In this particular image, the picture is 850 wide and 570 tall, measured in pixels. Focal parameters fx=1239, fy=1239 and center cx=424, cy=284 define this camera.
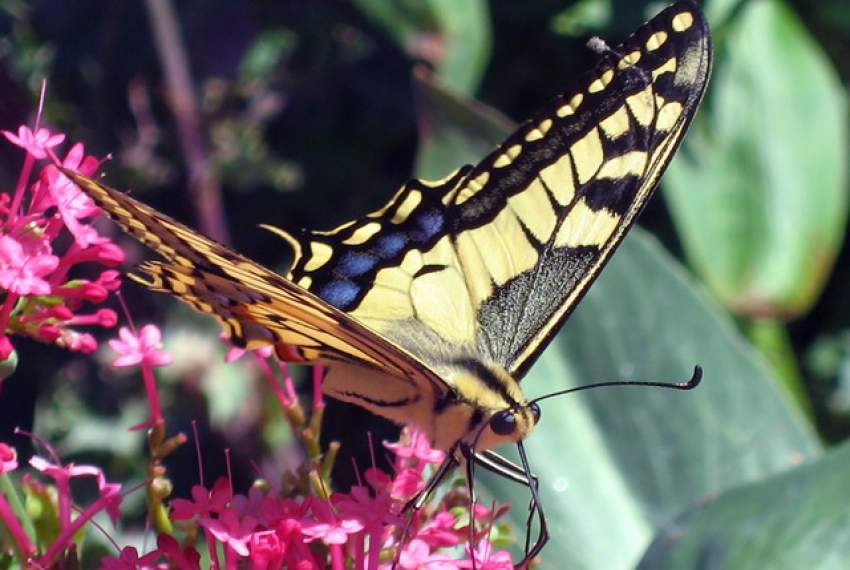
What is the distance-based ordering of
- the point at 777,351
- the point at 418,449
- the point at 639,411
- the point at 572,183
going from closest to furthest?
the point at 418,449 < the point at 572,183 < the point at 639,411 < the point at 777,351

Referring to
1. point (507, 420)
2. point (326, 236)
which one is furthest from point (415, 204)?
point (507, 420)

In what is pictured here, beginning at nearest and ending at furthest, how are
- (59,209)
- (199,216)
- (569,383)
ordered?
(59,209)
(569,383)
(199,216)

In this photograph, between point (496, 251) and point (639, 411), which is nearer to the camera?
point (496, 251)

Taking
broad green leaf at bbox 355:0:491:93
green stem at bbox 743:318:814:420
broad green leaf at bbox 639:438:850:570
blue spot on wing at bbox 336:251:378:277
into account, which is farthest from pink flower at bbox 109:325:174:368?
green stem at bbox 743:318:814:420

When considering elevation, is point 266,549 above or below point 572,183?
below

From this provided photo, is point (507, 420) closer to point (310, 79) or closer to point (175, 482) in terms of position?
point (175, 482)

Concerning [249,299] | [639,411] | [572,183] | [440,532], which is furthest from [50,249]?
[639,411]

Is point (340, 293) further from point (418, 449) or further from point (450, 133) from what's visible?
point (450, 133)

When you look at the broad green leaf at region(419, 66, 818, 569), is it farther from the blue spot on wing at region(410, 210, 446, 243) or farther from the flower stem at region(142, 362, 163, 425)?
the flower stem at region(142, 362, 163, 425)
